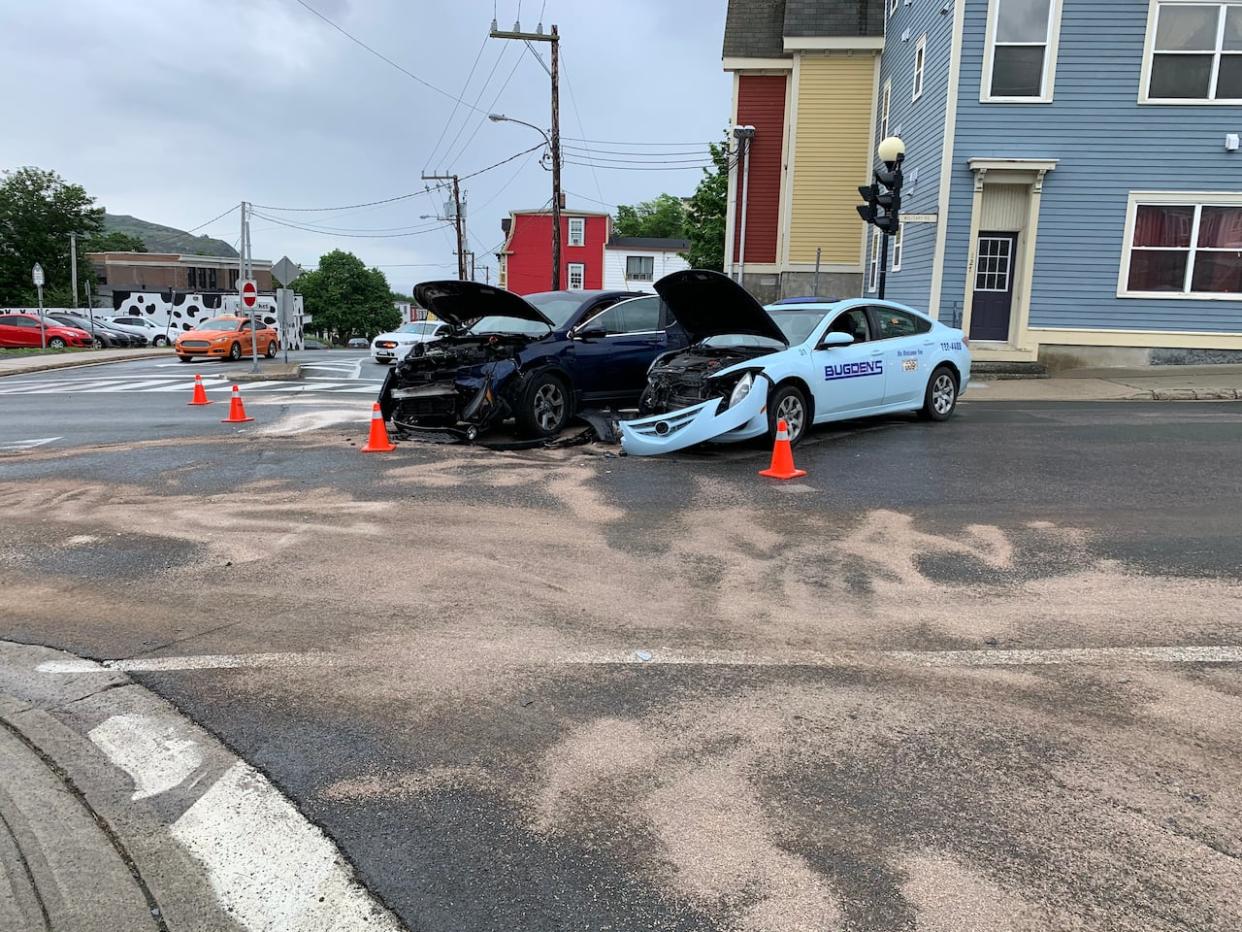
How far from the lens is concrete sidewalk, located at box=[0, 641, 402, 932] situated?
2600mm

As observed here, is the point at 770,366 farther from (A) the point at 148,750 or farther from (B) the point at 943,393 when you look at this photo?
(A) the point at 148,750

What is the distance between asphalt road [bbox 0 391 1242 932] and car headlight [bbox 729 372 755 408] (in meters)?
0.92

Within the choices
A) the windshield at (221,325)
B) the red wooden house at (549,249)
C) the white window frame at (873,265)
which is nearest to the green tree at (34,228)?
the red wooden house at (549,249)

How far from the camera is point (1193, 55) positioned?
15758 mm

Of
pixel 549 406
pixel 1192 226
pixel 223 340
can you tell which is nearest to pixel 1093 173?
pixel 1192 226

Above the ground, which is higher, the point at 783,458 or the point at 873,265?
the point at 873,265

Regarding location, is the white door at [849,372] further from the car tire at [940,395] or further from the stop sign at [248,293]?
the stop sign at [248,293]

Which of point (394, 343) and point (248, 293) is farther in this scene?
point (394, 343)

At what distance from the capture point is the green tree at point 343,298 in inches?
3949

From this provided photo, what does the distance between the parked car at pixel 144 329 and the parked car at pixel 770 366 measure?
39930 millimetres

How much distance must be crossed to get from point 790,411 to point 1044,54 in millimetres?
11128

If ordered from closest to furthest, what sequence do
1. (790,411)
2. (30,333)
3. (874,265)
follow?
(790,411) → (874,265) → (30,333)

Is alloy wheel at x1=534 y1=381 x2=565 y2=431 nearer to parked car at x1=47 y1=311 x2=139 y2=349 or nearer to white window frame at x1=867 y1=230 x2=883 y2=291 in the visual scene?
white window frame at x1=867 y1=230 x2=883 y2=291

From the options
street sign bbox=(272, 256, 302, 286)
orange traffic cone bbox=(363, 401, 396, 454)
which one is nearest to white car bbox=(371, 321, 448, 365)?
street sign bbox=(272, 256, 302, 286)
